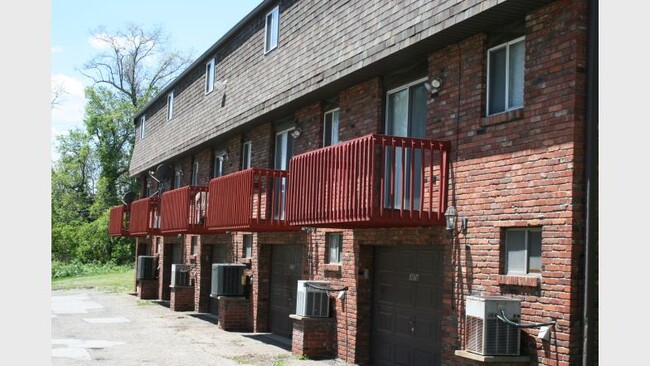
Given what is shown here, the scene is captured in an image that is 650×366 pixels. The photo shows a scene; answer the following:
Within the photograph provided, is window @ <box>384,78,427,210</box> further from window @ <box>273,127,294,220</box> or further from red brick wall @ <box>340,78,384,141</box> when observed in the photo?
window @ <box>273,127,294,220</box>

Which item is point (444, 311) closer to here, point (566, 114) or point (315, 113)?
point (566, 114)

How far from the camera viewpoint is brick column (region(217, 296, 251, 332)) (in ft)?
57.0

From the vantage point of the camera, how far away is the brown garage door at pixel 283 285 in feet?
51.5

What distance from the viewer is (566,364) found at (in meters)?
7.65

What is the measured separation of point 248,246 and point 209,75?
5.86 meters

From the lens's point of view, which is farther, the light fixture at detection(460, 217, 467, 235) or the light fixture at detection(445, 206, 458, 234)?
the light fixture at detection(445, 206, 458, 234)

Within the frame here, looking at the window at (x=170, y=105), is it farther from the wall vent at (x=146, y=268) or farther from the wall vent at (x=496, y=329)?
the wall vent at (x=496, y=329)

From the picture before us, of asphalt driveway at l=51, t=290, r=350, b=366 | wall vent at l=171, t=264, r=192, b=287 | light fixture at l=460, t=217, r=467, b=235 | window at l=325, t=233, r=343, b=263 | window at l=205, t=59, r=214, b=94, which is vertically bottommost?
asphalt driveway at l=51, t=290, r=350, b=366

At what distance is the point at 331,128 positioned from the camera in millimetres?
14062

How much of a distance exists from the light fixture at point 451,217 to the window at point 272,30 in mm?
7572

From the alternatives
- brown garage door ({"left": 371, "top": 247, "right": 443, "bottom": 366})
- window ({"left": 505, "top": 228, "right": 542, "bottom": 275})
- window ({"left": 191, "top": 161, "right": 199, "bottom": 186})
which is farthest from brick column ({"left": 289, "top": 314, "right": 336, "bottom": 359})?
window ({"left": 191, "top": 161, "right": 199, "bottom": 186})

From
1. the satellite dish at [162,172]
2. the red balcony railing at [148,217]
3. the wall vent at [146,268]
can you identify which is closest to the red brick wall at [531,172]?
the red balcony railing at [148,217]

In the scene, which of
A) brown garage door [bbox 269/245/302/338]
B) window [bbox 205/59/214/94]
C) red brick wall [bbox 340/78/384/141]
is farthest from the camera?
window [bbox 205/59/214/94]

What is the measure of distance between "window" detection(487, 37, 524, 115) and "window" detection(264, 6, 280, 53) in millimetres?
7422
